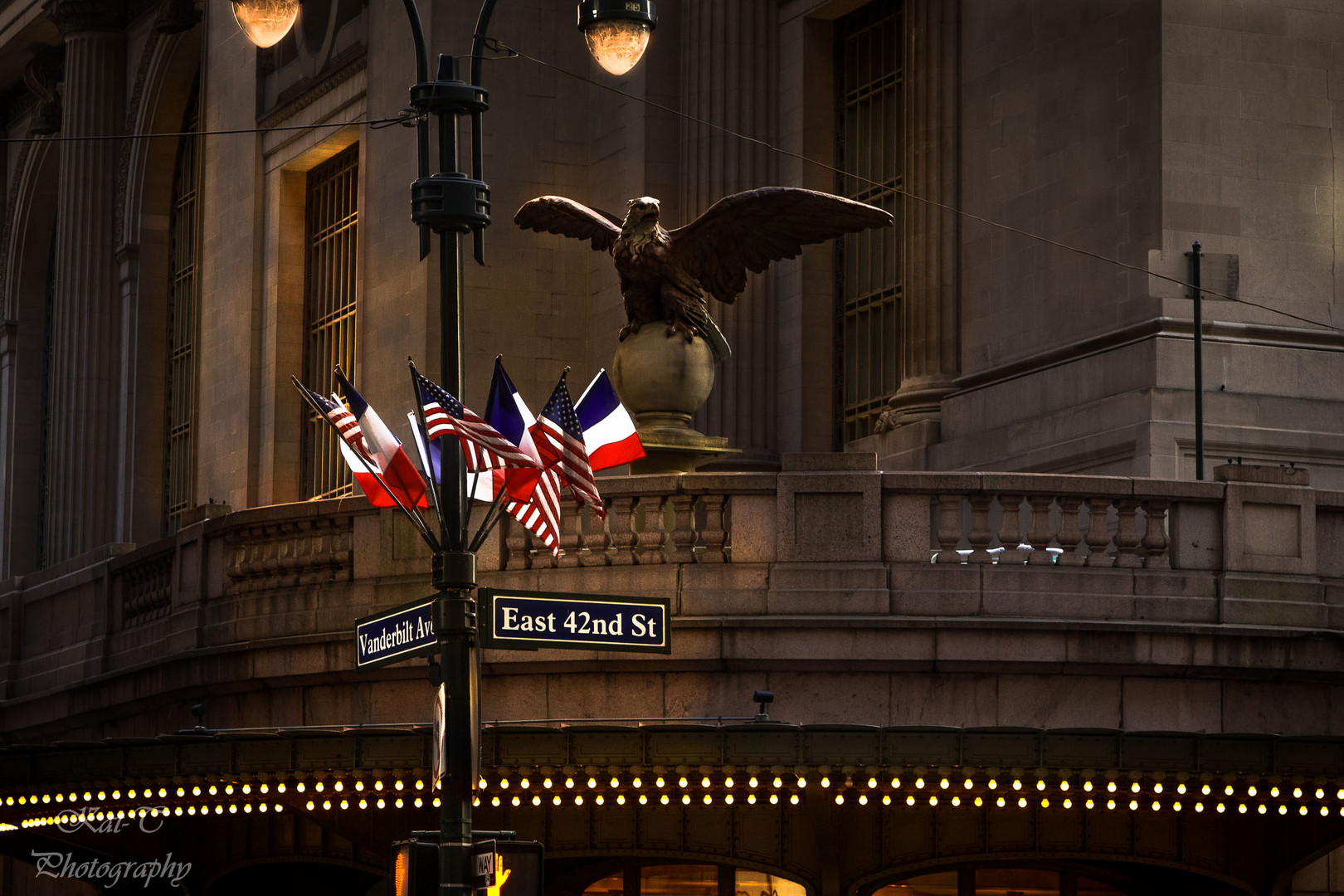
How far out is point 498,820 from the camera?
19234 mm

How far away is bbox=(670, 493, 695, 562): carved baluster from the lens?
1809 cm

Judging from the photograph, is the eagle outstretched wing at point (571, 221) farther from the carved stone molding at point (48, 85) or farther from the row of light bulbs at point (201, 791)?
the carved stone molding at point (48, 85)

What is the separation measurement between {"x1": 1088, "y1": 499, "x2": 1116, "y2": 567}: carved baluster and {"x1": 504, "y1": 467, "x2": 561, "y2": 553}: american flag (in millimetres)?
4424

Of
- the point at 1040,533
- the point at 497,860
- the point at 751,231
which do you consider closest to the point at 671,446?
the point at 751,231

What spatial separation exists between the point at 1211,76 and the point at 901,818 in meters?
9.51

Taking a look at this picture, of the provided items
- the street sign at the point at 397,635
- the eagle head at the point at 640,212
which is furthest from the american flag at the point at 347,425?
the eagle head at the point at 640,212

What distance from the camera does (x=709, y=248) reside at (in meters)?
20.6

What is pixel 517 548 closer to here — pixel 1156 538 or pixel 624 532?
pixel 624 532

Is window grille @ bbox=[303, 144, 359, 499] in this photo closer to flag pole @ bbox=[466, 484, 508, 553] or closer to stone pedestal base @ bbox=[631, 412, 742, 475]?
stone pedestal base @ bbox=[631, 412, 742, 475]

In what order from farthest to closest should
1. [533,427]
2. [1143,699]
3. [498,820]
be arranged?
1. [498,820]
2. [1143,699]
3. [533,427]

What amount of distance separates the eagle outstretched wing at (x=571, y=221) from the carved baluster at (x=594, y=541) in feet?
12.2

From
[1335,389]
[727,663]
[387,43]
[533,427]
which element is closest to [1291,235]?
[1335,389]

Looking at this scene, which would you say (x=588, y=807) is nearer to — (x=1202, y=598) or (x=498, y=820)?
(x=498, y=820)

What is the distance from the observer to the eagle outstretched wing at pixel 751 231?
65.7 ft
